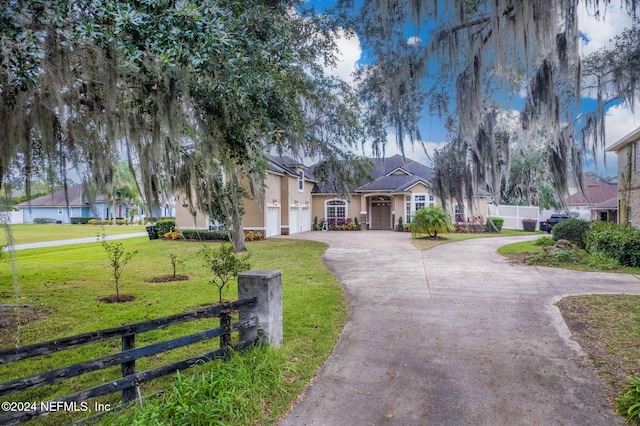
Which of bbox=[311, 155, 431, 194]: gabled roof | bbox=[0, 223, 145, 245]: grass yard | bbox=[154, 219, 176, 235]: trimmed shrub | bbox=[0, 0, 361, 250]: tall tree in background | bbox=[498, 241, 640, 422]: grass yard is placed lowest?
bbox=[498, 241, 640, 422]: grass yard

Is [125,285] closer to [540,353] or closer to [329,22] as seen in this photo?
[329,22]

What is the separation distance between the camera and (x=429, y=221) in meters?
18.4

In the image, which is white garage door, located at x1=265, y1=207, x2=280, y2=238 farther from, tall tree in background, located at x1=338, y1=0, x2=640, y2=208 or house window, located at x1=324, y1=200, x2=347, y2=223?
tall tree in background, located at x1=338, y1=0, x2=640, y2=208

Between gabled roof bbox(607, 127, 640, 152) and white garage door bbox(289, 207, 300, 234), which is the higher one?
gabled roof bbox(607, 127, 640, 152)

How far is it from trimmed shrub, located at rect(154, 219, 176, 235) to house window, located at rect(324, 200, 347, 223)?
1082 cm

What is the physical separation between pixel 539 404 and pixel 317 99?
8.77 meters

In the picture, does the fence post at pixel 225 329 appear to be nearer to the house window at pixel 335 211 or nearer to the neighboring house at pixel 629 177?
the neighboring house at pixel 629 177

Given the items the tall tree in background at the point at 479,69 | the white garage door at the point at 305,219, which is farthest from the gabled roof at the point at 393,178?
the tall tree in background at the point at 479,69

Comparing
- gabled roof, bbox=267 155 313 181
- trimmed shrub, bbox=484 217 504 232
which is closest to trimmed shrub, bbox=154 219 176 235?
gabled roof, bbox=267 155 313 181

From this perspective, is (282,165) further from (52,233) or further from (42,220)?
(42,220)

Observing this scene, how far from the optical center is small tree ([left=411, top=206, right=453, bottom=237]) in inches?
717

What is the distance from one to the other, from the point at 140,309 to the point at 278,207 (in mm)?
15727

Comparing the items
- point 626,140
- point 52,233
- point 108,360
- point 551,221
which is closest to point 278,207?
point 626,140

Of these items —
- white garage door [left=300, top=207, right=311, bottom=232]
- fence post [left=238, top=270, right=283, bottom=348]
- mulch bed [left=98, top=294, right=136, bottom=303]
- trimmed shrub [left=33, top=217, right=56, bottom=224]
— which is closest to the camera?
fence post [left=238, top=270, right=283, bottom=348]
